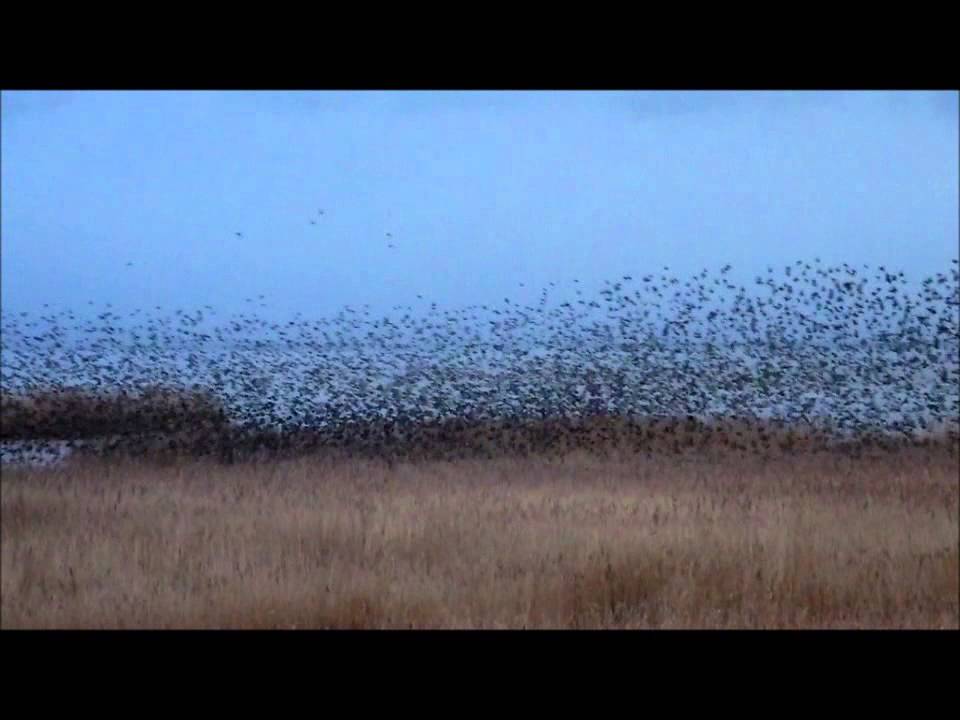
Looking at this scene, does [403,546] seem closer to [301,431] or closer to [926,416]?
[301,431]

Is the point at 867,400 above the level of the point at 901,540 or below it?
above

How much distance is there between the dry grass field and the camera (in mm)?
4102

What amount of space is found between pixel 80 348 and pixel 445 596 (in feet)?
5.65

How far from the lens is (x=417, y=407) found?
172 inches

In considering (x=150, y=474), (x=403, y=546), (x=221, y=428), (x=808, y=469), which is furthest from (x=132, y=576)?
(x=808, y=469)

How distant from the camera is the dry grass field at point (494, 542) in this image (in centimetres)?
410

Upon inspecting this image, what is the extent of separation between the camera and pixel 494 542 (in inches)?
169
